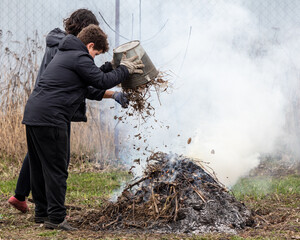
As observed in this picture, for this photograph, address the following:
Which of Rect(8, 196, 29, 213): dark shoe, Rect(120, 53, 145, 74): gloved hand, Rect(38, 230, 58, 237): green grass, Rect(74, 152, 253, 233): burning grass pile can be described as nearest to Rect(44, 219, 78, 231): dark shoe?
Rect(38, 230, 58, 237): green grass

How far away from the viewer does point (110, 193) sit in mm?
6254

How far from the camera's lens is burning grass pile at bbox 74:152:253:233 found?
4.06 m

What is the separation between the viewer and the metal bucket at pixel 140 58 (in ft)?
13.6

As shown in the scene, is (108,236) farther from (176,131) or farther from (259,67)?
(259,67)

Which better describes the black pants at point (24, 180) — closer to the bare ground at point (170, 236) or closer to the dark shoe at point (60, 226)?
the bare ground at point (170, 236)

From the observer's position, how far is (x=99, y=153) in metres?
8.84

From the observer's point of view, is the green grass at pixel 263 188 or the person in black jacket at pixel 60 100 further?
the green grass at pixel 263 188

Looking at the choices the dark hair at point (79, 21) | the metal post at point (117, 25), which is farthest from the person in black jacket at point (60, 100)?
the metal post at point (117, 25)

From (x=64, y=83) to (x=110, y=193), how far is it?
108 inches

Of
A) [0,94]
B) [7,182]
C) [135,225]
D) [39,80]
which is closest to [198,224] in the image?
[135,225]

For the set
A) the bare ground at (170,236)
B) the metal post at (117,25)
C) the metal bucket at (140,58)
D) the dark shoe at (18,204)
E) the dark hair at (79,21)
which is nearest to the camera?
the bare ground at (170,236)

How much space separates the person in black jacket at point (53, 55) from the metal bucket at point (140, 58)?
0.23 metres

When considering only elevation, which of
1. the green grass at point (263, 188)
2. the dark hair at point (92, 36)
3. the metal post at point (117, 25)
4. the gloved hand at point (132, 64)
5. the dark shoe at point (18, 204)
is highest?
the metal post at point (117, 25)

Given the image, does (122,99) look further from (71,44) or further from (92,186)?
(92,186)
